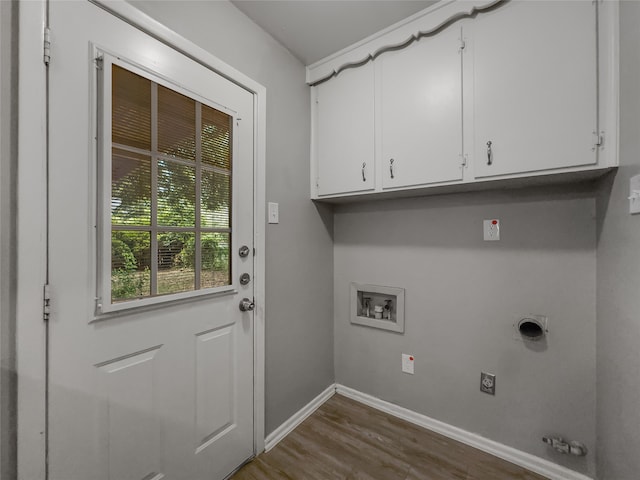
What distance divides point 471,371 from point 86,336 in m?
1.92

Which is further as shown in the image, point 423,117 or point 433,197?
point 433,197

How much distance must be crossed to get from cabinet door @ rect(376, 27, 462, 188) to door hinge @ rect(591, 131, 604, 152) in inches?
19.0

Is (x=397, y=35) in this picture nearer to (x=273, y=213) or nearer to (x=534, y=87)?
(x=534, y=87)

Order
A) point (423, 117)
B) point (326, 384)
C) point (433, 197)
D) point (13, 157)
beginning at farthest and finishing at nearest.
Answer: point (326, 384) → point (433, 197) → point (423, 117) → point (13, 157)

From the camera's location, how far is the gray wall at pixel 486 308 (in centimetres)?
137

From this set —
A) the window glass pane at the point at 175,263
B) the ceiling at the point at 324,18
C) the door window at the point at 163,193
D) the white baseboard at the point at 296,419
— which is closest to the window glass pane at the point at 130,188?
the door window at the point at 163,193

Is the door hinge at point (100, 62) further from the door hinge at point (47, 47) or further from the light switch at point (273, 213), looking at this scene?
the light switch at point (273, 213)

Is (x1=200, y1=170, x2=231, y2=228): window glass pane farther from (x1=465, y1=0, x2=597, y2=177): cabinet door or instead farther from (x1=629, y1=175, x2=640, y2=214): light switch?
(x1=629, y1=175, x2=640, y2=214): light switch

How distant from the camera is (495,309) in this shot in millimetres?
1561

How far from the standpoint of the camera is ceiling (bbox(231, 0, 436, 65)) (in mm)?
1391

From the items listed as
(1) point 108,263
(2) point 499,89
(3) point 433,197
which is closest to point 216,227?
(1) point 108,263

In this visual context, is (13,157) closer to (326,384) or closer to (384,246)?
(384,246)

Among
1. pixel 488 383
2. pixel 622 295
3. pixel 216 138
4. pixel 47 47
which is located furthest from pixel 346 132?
pixel 488 383

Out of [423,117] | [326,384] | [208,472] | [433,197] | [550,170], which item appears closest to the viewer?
[550,170]
